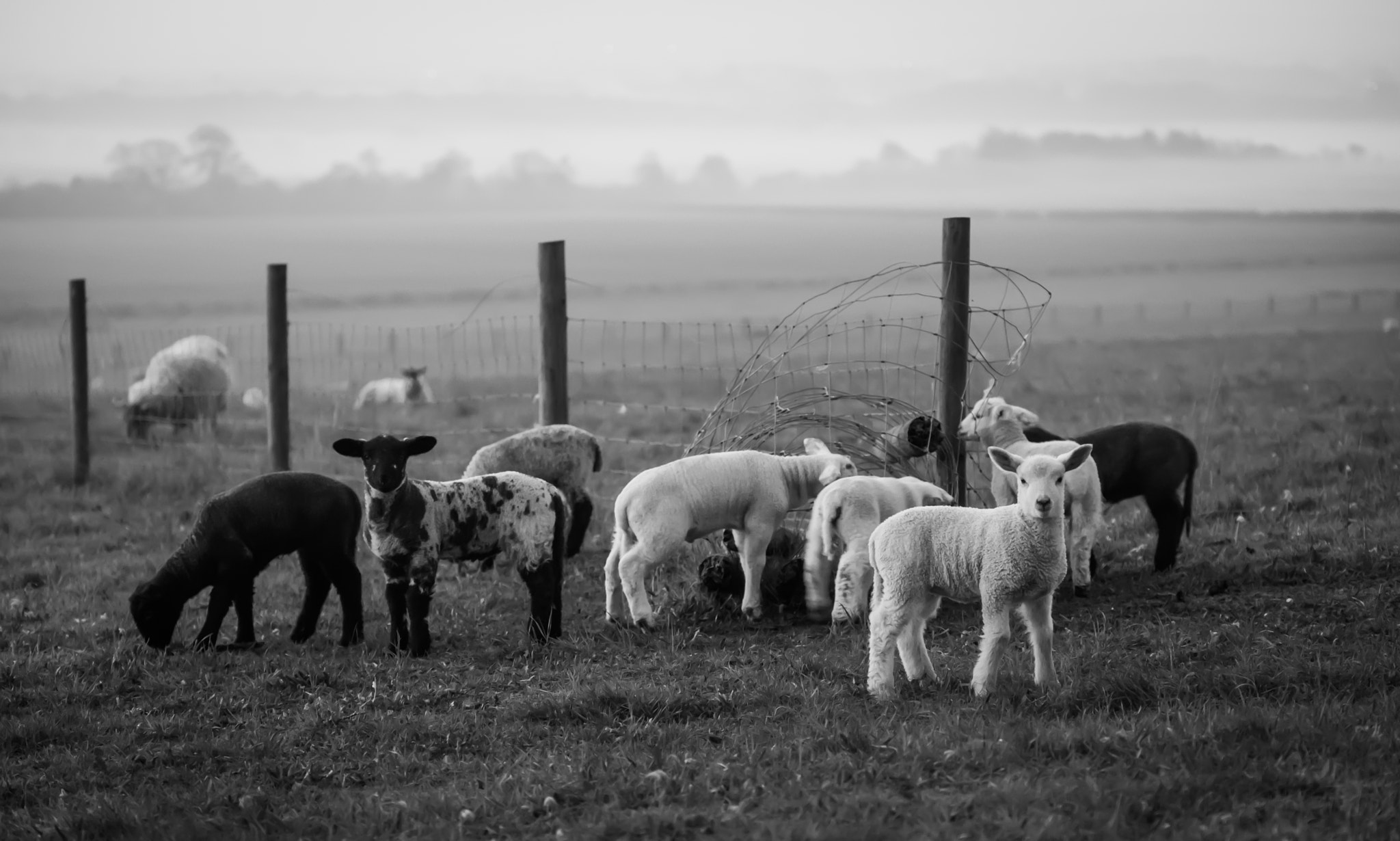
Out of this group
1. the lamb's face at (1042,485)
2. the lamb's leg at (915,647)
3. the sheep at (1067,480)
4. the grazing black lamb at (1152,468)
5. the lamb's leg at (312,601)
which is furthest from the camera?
the grazing black lamb at (1152,468)

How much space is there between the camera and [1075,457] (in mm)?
6664

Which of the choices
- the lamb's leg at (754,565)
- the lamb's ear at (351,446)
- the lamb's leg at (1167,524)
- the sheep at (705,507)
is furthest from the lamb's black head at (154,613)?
the lamb's leg at (1167,524)

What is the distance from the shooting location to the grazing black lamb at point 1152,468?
30.5ft

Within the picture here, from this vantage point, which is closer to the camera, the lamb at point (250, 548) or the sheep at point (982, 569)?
the sheep at point (982, 569)

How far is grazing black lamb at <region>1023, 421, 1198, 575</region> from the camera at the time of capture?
929 cm

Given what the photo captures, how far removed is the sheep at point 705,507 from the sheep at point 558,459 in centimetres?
210

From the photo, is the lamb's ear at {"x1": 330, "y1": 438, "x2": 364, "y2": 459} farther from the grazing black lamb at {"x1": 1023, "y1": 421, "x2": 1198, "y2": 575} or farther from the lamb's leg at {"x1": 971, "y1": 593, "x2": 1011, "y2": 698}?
the grazing black lamb at {"x1": 1023, "y1": 421, "x2": 1198, "y2": 575}

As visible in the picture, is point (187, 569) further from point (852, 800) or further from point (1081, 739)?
point (1081, 739)

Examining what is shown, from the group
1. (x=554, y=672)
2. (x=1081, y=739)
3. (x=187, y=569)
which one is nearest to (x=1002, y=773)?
(x=1081, y=739)

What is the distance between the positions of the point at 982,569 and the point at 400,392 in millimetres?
19909

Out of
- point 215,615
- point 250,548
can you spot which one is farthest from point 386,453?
point 215,615

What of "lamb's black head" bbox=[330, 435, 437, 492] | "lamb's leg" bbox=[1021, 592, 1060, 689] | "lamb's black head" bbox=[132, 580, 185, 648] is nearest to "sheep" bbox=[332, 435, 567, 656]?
"lamb's black head" bbox=[330, 435, 437, 492]

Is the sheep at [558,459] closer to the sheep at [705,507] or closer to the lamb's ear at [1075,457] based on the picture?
the sheep at [705,507]

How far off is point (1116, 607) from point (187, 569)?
249 inches
